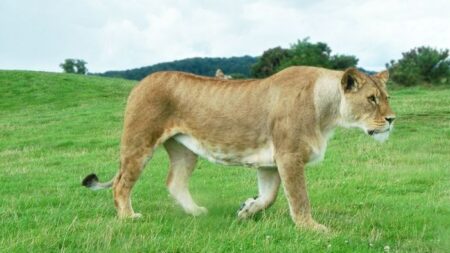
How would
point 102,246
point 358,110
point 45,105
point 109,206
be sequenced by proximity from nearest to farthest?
1. point 102,246
2. point 358,110
3. point 109,206
4. point 45,105

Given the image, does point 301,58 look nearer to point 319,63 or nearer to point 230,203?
point 319,63

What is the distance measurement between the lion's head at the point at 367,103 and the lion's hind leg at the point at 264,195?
1.31 metres

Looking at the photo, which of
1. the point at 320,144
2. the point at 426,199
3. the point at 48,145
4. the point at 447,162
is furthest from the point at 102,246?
the point at 48,145

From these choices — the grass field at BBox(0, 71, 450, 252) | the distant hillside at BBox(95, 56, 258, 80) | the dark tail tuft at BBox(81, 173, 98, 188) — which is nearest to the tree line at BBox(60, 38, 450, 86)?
the distant hillside at BBox(95, 56, 258, 80)

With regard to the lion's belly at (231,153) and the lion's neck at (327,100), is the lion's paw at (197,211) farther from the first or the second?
the lion's neck at (327,100)

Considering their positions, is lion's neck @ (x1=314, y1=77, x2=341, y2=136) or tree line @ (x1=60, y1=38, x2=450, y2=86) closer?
lion's neck @ (x1=314, y1=77, x2=341, y2=136)

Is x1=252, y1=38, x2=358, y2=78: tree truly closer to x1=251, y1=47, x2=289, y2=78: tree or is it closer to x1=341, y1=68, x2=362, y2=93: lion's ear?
x1=251, y1=47, x2=289, y2=78: tree

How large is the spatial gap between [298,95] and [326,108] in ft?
1.15

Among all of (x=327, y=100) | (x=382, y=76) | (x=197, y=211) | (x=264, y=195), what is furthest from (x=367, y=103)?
(x=197, y=211)

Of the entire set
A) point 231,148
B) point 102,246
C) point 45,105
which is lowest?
point 45,105

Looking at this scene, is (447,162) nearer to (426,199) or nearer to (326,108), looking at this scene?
(426,199)

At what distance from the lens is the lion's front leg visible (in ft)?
25.2

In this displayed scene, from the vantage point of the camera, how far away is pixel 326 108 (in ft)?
25.6

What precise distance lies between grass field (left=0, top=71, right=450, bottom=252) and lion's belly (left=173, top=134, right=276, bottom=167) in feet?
2.25
